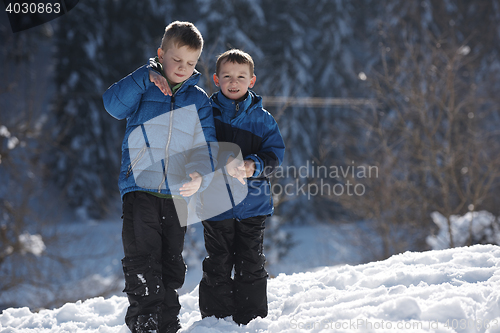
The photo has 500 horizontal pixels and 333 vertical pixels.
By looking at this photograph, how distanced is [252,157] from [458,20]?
17.6 metres

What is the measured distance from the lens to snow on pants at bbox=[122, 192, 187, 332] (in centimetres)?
221

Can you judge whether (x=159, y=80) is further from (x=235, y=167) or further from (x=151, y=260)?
(x=151, y=260)

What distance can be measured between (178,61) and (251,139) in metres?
0.67

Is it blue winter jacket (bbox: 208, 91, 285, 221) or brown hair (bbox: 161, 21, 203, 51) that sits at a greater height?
brown hair (bbox: 161, 21, 203, 51)

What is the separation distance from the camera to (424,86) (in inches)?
393

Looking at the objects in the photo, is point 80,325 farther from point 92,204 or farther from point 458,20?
point 458,20

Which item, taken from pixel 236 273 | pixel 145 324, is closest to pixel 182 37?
pixel 236 273

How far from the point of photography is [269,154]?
2.54 metres

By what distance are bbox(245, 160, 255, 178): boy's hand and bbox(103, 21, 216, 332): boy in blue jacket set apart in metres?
0.21

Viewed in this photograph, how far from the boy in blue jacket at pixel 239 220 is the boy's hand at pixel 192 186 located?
0.30 m
